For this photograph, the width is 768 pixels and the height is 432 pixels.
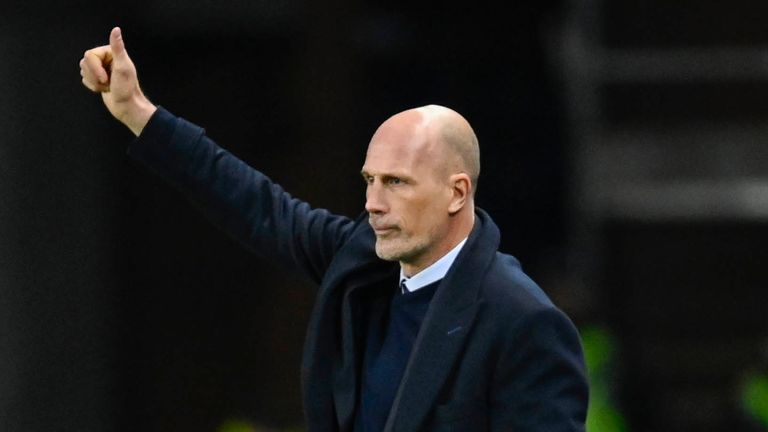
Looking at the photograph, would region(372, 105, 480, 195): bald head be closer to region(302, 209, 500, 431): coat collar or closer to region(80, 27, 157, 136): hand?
region(302, 209, 500, 431): coat collar

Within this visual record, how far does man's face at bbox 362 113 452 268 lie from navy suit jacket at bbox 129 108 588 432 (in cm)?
12

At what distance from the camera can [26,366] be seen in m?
8.20

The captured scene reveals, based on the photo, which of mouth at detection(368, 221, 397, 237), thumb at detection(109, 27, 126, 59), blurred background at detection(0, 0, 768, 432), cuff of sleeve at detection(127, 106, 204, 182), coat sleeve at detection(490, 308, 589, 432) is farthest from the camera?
blurred background at detection(0, 0, 768, 432)

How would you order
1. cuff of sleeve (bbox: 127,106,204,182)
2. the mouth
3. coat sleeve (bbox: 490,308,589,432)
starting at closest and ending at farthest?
1. coat sleeve (bbox: 490,308,589,432)
2. the mouth
3. cuff of sleeve (bbox: 127,106,204,182)

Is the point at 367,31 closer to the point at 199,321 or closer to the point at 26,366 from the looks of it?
the point at 199,321

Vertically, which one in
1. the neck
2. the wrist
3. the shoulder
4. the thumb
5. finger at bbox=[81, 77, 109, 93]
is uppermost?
the thumb

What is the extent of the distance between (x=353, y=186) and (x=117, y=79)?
15.1ft

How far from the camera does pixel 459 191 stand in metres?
3.80

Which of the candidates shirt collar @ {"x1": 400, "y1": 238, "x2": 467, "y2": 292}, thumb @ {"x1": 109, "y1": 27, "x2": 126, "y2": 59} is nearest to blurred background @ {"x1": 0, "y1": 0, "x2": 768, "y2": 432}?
thumb @ {"x1": 109, "y1": 27, "x2": 126, "y2": 59}

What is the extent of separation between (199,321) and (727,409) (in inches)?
108

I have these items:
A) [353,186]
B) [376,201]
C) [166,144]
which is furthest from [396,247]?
[353,186]

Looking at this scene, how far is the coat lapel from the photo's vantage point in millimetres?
3715

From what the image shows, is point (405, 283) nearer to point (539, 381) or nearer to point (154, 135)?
point (539, 381)

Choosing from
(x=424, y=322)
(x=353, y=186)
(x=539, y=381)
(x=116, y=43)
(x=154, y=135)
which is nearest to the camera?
(x=539, y=381)
